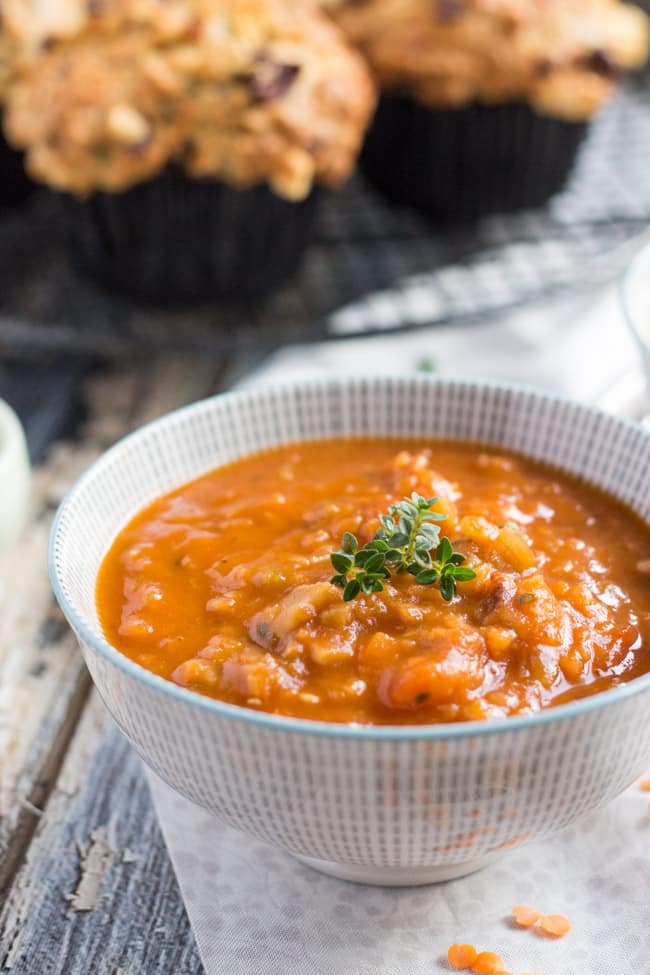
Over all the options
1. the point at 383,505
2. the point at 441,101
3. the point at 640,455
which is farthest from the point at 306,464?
the point at 441,101

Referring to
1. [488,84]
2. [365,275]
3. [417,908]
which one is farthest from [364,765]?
[488,84]

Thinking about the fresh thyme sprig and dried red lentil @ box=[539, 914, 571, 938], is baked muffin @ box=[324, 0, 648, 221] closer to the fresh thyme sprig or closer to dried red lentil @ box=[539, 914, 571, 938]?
the fresh thyme sprig

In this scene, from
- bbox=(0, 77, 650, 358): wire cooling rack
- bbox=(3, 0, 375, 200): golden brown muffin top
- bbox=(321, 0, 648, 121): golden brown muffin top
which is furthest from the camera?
bbox=(321, 0, 648, 121): golden brown muffin top

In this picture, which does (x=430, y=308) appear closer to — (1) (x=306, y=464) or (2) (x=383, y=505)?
(1) (x=306, y=464)

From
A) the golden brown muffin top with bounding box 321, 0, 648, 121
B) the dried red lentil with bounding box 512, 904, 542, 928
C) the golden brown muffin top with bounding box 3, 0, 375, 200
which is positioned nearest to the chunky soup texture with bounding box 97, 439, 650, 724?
the dried red lentil with bounding box 512, 904, 542, 928

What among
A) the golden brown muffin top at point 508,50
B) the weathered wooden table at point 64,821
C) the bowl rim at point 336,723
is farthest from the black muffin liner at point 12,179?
the bowl rim at point 336,723

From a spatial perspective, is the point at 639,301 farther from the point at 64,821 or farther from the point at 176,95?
the point at 64,821
